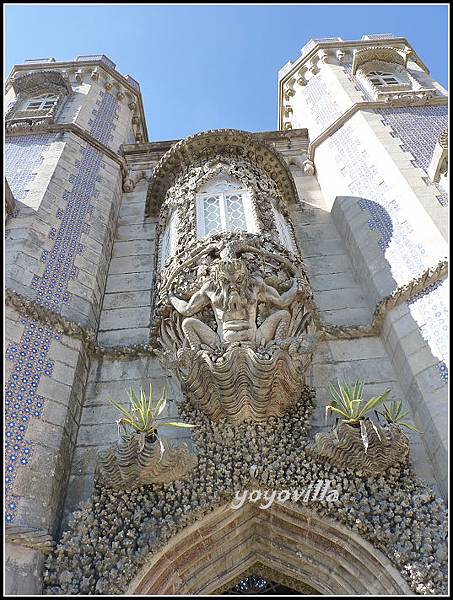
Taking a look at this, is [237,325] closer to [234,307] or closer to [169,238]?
[234,307]

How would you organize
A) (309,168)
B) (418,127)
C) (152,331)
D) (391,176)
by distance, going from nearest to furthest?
1. (152,331)
2. (391,176)
3. (418,127)
4. (309,168)

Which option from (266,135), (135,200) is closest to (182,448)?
(135,200)

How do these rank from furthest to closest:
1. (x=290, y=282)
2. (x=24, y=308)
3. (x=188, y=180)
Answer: (x=188, y=180), (x=290, y=282), (x=24, y=308)

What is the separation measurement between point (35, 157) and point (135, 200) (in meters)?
2.31

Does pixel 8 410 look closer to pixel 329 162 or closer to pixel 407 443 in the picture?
pixel 407 443

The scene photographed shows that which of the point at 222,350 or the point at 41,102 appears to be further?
the point at 41,102

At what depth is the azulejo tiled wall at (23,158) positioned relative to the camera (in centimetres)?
1030

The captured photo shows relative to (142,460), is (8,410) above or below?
above

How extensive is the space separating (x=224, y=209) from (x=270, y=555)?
223 inches

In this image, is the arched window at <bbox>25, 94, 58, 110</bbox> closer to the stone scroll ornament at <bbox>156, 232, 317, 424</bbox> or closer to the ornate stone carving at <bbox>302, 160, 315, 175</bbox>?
the ornate stone carving at <bbox>302, 160, 315, 175</bbox>

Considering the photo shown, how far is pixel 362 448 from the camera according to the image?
6.13 metres

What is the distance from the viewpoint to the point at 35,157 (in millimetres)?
11367

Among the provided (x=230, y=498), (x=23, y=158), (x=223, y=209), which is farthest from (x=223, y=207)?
(x=230, y=498)

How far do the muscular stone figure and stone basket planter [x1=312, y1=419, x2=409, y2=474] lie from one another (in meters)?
1.51
